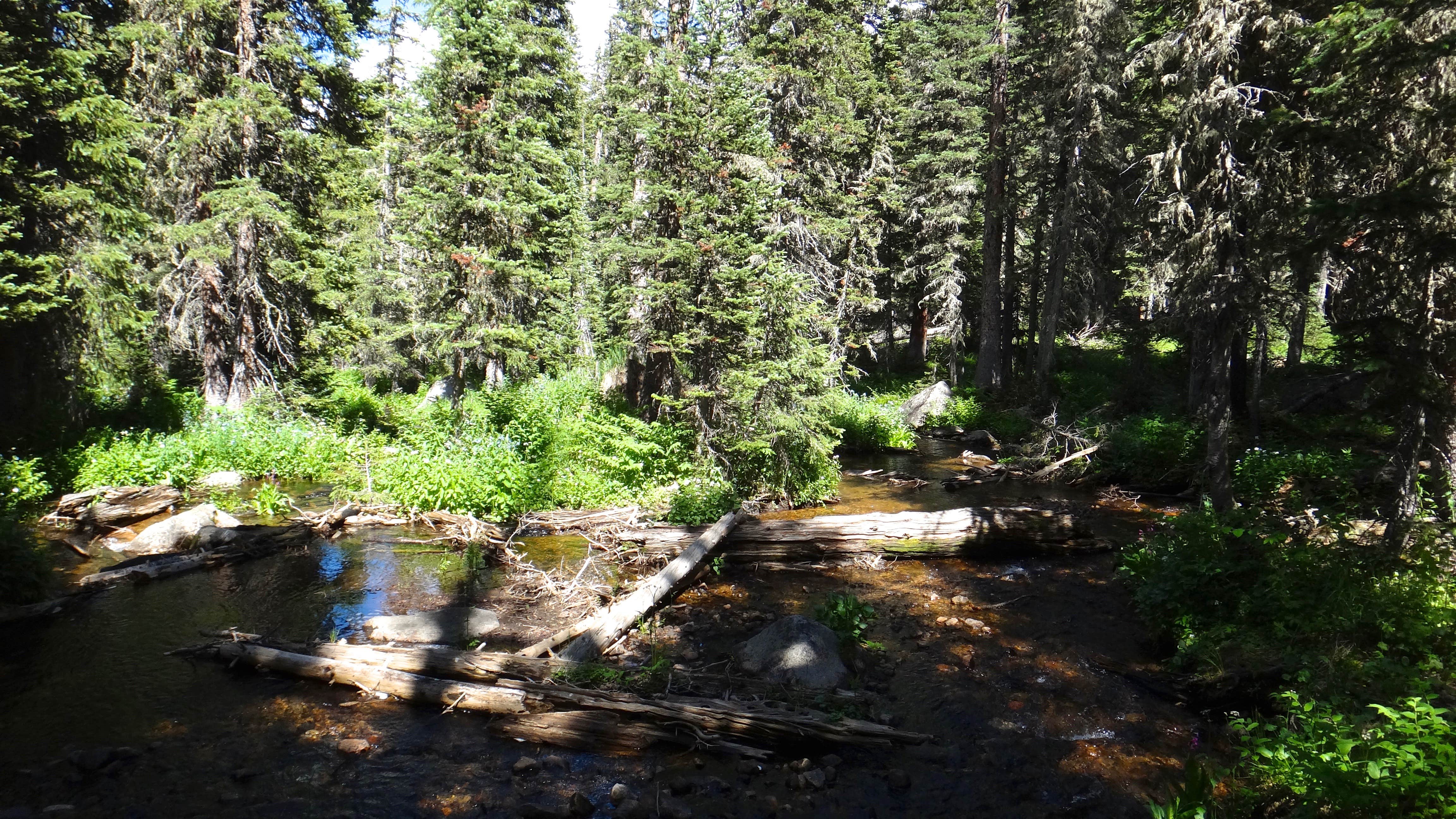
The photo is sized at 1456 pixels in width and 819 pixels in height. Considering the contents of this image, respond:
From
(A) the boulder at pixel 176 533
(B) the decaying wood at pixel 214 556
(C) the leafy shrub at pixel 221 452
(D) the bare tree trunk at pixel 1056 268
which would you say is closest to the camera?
(B) the decaying wood at pixel 214 556

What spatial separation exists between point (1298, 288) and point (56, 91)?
77.4ft

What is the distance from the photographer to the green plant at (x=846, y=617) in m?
8.13

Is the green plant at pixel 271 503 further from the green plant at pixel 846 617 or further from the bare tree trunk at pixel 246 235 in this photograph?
the green plant at pixel 846 617

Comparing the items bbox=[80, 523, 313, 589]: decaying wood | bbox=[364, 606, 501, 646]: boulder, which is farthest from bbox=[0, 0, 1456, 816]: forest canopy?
bbox=[364, 606, 501, 646]: boulder

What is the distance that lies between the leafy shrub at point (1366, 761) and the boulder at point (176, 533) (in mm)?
13367

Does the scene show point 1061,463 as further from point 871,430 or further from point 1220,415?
point 871,430

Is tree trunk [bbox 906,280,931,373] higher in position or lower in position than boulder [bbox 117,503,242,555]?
higher

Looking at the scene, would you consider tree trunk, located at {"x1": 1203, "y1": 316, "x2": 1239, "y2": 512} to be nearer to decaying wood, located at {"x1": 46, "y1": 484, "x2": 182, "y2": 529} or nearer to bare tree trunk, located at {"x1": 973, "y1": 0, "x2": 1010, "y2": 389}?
bare tree trunk, located at {"x1": 973, "y1": 0, "x2": 1010, "y2": 389}

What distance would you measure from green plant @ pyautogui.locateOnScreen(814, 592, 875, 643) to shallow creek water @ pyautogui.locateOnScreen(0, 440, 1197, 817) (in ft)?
0.90

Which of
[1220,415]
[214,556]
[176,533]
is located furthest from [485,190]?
[1220,415]

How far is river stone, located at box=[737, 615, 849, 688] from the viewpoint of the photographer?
7.08 meters

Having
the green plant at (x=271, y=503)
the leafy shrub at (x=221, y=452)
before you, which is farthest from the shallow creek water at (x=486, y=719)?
the leafy shrub at (x=221, y=452)

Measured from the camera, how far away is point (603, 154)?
1689 inches

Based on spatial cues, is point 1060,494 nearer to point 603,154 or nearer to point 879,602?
point 879,602
